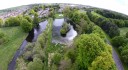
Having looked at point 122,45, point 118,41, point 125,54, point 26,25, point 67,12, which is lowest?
point 125,54

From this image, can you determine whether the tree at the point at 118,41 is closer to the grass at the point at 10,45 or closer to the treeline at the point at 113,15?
the treeline at the point at 113,15

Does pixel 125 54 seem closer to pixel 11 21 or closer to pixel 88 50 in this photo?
pixel 88 50

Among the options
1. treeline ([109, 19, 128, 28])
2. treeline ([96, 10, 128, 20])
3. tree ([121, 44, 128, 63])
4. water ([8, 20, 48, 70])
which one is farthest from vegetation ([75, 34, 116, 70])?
treeline ([96, 10, 128, 20])

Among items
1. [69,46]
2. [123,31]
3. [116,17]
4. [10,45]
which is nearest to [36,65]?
[69,46]

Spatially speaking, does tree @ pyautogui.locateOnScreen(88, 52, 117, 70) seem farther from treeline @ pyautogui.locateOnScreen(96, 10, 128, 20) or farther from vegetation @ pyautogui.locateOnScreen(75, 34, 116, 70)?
treeline @ pyautogui.locateOnScreen(96, 10, 128, 20)

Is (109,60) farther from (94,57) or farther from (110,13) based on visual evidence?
(110,13)
